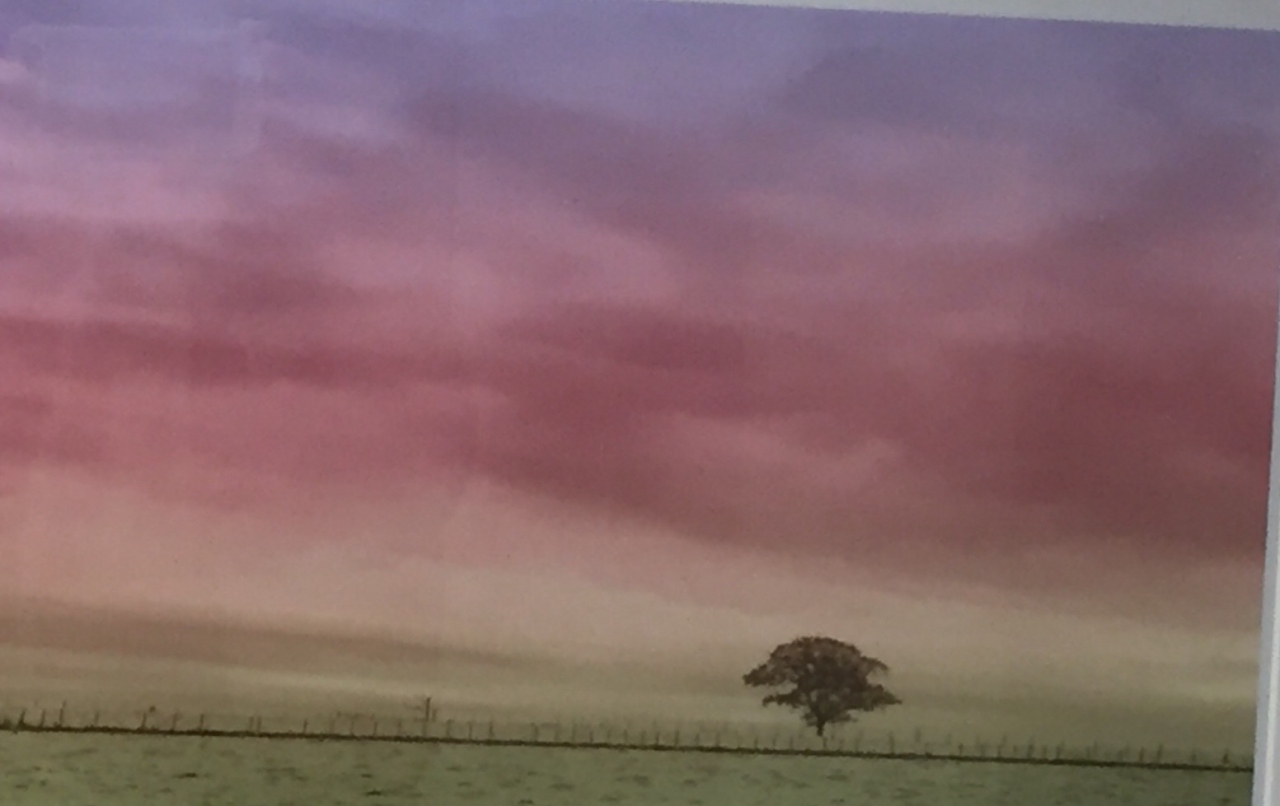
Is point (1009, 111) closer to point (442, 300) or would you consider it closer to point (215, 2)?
point (442, 300)

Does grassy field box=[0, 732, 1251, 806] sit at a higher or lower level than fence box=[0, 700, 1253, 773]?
lower

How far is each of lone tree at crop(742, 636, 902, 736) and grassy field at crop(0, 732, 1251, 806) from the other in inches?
2.2

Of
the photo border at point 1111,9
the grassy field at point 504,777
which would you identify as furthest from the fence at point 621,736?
the photo border at point 1111,9

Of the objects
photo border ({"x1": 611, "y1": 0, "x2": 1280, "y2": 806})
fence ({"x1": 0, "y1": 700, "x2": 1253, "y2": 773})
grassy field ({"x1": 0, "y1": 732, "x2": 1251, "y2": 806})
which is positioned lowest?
grassy field ({"x1": 0, "y1": 732, "x2": 1251, "y2": 806})

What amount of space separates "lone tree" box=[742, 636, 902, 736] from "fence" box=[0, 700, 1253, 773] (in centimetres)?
3

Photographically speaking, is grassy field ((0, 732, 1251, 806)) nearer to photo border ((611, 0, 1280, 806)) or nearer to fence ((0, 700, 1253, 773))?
fence ((0, 700, 1253, 773))

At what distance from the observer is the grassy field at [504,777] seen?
3.81ft

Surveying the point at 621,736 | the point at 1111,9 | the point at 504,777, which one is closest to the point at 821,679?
the point at 621,736

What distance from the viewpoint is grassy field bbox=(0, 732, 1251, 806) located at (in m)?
1.16

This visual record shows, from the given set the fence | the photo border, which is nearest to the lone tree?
the fence

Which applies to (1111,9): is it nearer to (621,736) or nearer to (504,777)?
(621,736)

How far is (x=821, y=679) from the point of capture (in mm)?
1196

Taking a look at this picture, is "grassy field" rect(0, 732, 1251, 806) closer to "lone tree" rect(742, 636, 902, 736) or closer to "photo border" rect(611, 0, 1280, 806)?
"lone tree" rect(742, 636, 902, 736)

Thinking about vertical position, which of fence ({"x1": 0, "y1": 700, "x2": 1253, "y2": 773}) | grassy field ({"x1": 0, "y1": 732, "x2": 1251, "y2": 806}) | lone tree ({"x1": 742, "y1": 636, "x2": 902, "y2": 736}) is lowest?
grassy field ({"x1": 0, "y1": 732, "x2": 1251, "y2": 806})
